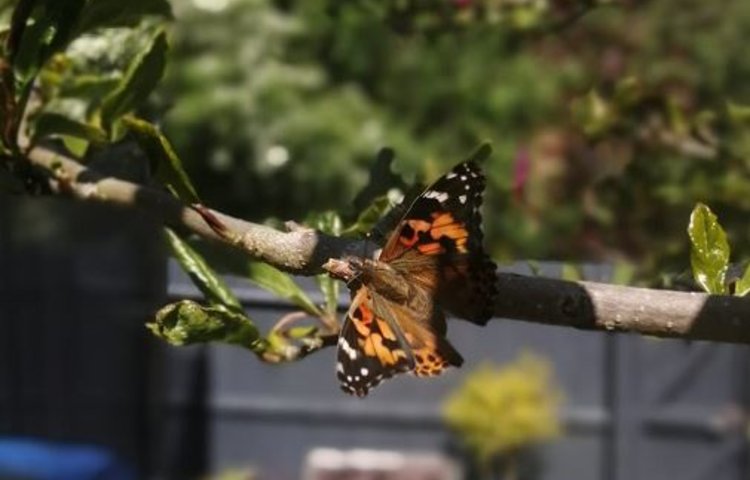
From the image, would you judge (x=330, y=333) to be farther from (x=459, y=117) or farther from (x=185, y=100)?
(x=459, y=117)

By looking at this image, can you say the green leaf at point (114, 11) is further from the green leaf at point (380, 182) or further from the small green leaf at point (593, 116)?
the small green leaf at point (593, 116)

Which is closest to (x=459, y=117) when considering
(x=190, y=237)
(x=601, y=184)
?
(x=601, y=184)

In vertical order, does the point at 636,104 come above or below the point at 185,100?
above

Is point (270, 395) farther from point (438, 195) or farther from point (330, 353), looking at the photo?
point (438, 195)

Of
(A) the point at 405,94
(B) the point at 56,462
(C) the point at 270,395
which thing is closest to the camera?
(B) the point at 56,462

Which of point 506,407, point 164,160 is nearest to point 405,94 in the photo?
point 506,407

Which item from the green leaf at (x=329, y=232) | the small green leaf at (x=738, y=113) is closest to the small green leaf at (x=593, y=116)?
the small green leaf at (x=738, y=113)
